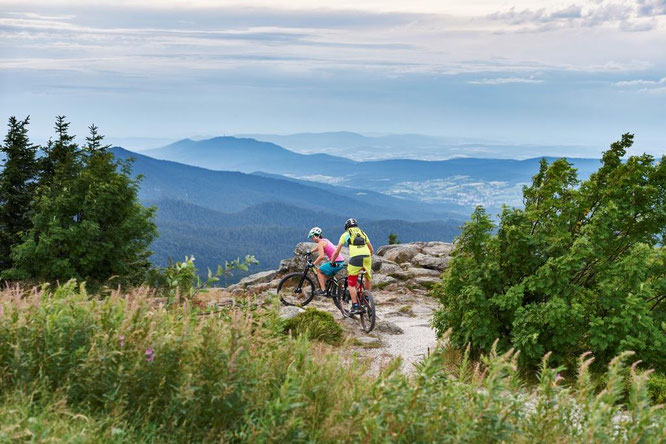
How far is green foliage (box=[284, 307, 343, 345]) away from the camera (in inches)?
515

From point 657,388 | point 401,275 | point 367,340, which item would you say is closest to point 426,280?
point 401,275

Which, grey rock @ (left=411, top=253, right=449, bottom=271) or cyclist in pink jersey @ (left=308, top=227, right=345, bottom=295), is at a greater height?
cyclist in pink jersey @ (left=308, top=227, right=345, bottom=295)

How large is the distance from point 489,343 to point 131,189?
19.7m

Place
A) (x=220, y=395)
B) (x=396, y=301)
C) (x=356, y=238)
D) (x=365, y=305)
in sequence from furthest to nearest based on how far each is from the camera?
(x=396, y=301) → (x=365, y=305) → (x=356, y=238) → (x=220, y=395)

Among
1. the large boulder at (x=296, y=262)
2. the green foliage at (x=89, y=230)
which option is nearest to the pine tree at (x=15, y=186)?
the green foliage at (x=89, y=230)

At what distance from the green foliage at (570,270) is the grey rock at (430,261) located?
65.5 feet

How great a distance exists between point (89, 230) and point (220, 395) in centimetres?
2162

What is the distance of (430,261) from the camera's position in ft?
107

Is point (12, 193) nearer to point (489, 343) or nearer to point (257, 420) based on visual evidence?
point (489, 343)

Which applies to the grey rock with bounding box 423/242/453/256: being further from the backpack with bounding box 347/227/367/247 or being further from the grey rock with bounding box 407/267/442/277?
the backpack with bounding box 347/227/367/247

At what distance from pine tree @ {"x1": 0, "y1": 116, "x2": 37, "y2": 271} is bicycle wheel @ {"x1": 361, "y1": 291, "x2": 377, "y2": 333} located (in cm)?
2488

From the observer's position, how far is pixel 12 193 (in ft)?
115

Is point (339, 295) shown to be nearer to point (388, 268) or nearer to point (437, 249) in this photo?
point (388, 268)

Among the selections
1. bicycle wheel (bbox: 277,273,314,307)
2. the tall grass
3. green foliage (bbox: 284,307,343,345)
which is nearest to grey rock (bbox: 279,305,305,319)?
green foliage (bbox: 284,307,343,345)
